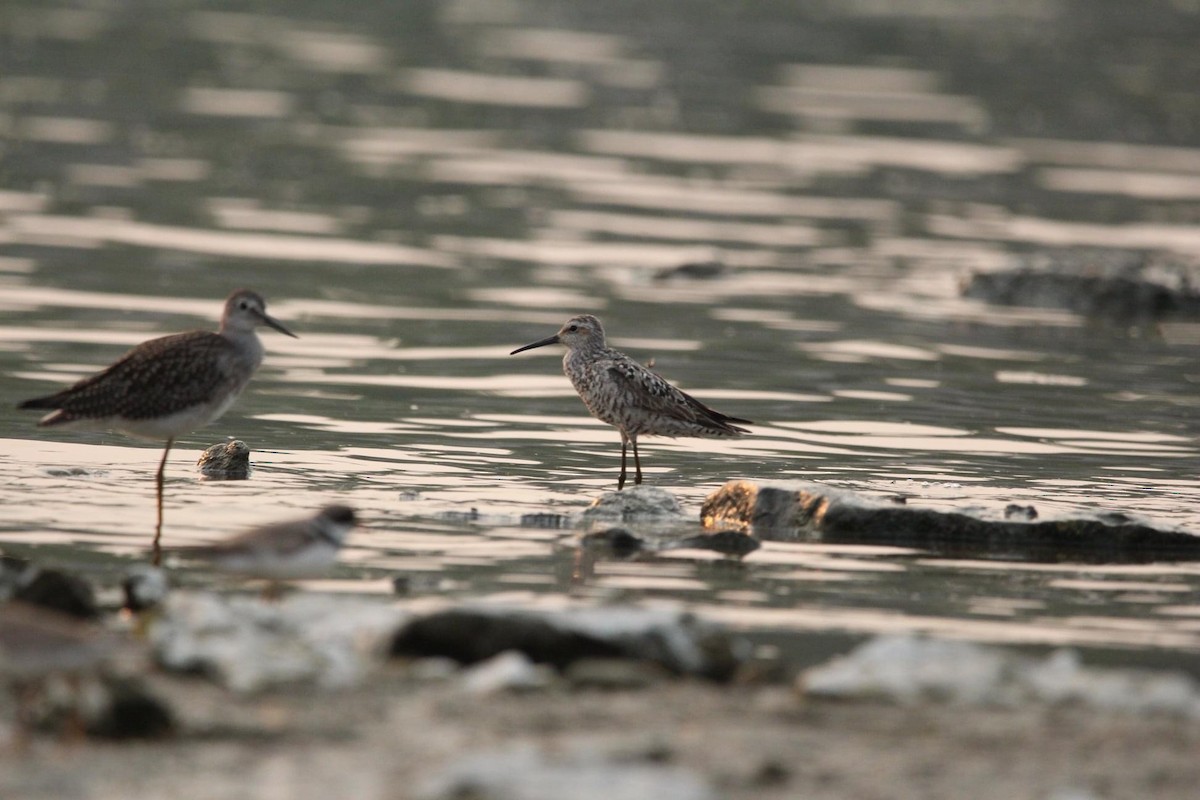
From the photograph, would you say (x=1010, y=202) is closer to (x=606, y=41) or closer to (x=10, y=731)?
(x=606, y=41)

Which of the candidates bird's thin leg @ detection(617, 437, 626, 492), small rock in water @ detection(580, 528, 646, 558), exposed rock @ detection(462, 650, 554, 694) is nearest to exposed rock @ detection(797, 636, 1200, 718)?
exposed rock @ detection(462, 650, 554, 694)

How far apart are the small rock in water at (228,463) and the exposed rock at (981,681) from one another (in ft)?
18.6

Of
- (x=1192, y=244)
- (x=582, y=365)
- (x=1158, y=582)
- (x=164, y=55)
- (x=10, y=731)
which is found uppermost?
(x=164, y=55)

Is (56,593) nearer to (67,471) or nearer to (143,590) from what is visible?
(143,590)

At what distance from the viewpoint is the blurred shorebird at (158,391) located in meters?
12.4

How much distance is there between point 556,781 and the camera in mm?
7586

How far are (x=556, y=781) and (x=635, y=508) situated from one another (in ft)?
17.7

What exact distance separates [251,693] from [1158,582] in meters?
5.70

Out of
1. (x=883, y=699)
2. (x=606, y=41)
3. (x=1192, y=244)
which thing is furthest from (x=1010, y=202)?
(x=883, y=699)

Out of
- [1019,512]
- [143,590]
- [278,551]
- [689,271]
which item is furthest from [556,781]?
[689,271]

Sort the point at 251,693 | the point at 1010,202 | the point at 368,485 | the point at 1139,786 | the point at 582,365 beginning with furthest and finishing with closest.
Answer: the point at 1010,202 → the point at 582,365 → the point at 368,485 → the point at 251,693 → the point at 1139,786

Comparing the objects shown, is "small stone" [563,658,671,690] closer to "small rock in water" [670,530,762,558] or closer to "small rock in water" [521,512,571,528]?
"small rock in water" [670,530,762,558]

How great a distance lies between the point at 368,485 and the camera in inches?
543

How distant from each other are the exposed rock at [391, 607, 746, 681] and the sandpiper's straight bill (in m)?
0.99
